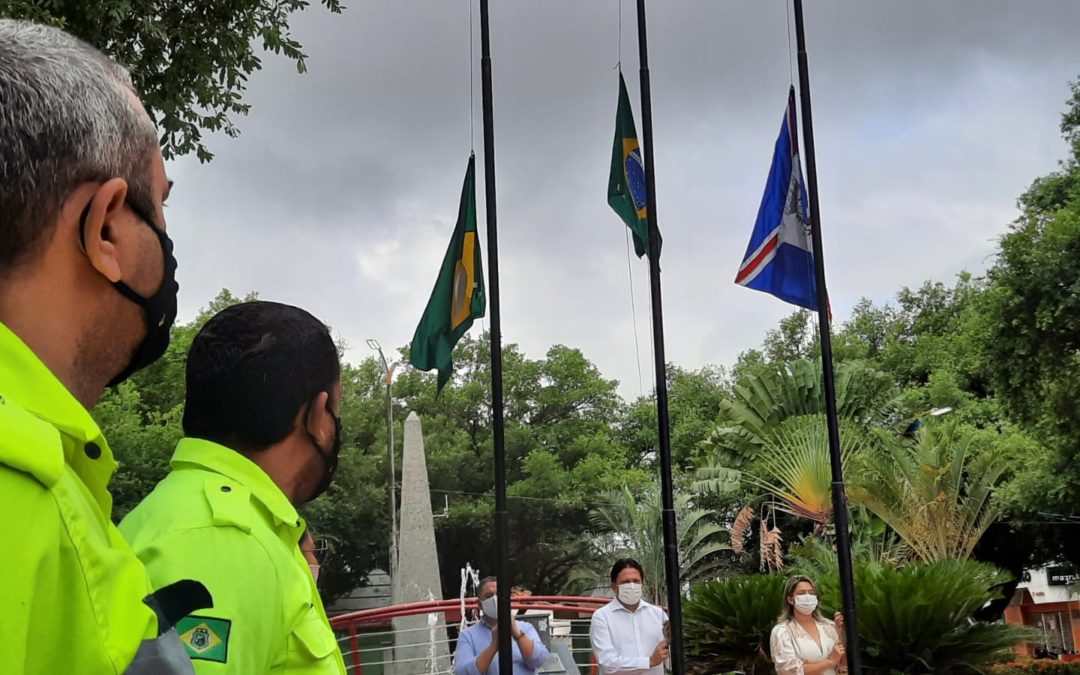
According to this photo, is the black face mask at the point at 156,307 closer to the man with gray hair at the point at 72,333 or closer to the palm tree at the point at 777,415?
the man with gray hair at the point at 72,333

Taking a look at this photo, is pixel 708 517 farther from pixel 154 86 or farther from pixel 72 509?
pixel 72 509

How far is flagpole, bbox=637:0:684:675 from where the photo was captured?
291 inches

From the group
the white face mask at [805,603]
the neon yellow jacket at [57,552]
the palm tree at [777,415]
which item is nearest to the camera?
the neon yellow jacket at [57,552]

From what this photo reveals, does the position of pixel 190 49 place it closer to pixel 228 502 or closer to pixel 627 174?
pixel 627 174

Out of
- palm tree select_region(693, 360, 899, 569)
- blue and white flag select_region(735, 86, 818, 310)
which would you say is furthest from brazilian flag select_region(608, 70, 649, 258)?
palm tree select_region(693, 360, 899, 569)

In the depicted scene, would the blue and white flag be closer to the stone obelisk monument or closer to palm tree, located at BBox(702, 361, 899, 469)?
the stone obelisk monument

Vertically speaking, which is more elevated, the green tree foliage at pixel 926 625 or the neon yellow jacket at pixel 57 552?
the neon yellow jacket at pixel 57 552

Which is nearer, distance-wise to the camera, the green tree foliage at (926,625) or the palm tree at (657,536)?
the green tree foliage at (926,625)

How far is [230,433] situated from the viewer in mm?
1896

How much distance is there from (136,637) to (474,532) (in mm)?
35809

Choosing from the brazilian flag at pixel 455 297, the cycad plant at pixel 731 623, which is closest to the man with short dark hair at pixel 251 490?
the brazilian flag at pixel 455 297

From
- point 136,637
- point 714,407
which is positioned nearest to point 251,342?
point 136,637

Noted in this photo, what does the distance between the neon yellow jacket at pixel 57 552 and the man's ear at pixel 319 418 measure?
0.95 metres

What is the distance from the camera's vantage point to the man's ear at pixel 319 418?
1.96 m
